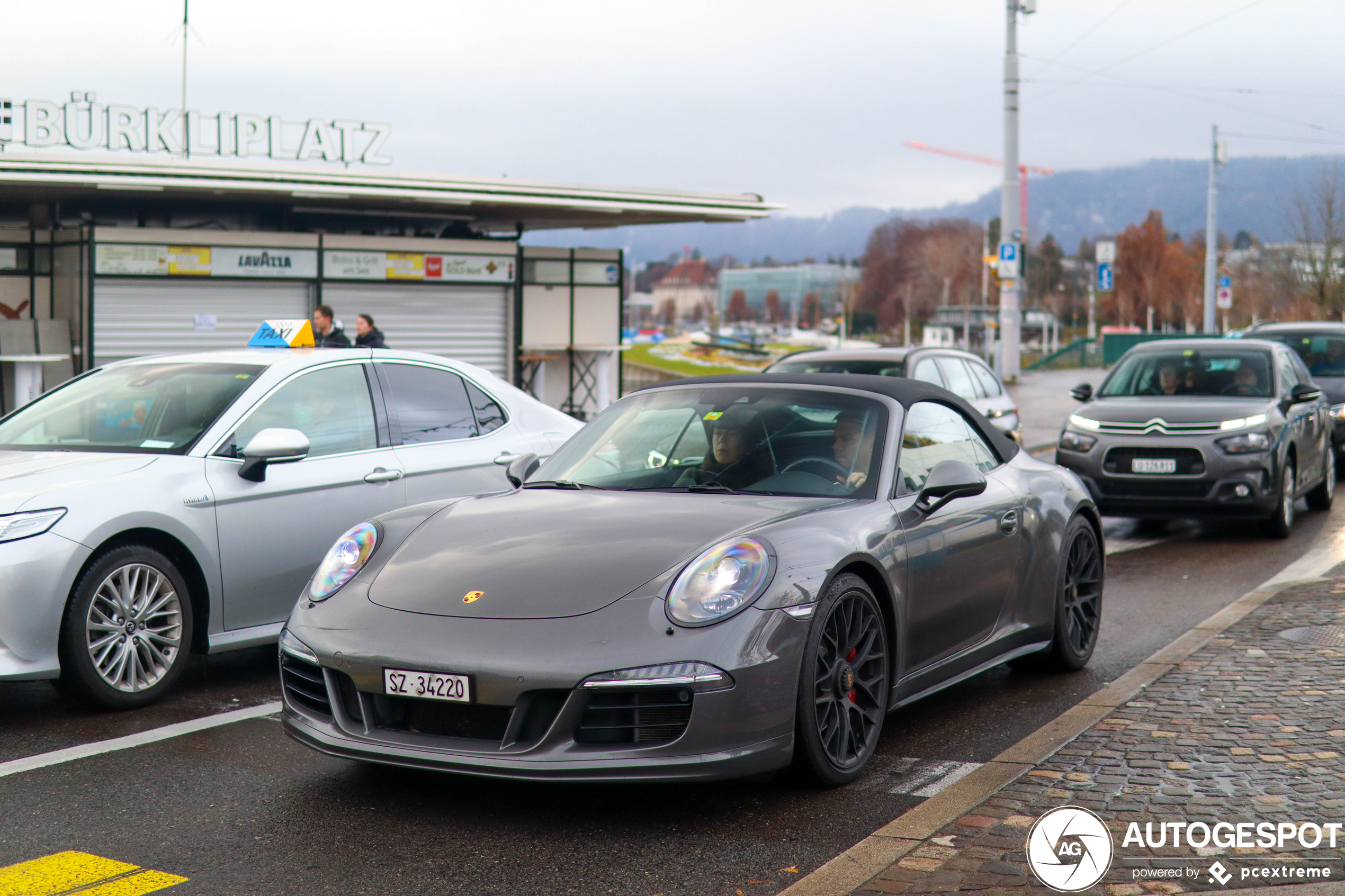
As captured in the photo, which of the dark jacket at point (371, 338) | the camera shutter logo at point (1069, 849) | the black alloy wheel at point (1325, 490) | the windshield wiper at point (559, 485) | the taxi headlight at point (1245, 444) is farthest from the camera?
the dark jacket at point (371, 338)

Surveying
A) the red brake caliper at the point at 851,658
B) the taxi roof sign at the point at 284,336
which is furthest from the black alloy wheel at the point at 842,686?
the taxi roof sign at the point at 284,336

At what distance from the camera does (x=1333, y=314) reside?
4744 cm

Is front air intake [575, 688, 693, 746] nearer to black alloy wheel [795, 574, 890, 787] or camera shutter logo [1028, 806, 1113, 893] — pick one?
black alloy wheel [795, 574, 890, 787]

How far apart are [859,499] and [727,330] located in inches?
6033

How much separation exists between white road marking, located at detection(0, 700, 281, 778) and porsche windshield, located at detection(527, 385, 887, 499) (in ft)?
5.17

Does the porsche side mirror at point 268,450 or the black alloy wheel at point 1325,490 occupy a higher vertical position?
the porsche side mirror at point 268,450

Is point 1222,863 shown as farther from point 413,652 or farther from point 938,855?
point 413,652

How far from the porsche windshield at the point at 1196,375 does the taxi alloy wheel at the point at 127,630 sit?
29.4ft

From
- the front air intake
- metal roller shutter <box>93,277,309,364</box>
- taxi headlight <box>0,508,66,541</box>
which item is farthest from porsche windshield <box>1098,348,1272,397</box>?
metal roller shutter <box>93,277,309,364</box>

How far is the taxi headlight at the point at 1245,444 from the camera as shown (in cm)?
1112

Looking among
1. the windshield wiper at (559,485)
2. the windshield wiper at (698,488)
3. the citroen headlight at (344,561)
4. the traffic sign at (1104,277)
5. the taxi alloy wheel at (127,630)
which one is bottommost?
the taxi alloy wheel at (127,630)

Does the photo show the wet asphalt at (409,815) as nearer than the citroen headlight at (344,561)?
Yes

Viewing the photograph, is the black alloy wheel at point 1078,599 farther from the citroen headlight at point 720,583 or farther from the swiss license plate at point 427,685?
the swiss license plate at point 427,685

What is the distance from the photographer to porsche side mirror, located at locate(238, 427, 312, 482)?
245 inches
